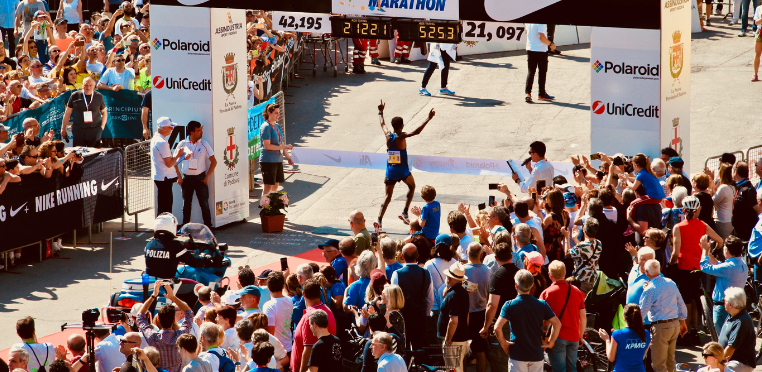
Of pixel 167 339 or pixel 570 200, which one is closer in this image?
pixel 167 339

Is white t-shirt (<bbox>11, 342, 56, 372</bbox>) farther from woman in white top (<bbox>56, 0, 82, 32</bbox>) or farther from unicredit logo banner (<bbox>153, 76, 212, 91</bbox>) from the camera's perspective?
woman in white top (<bbox>56, 0, 82, 32</bbox>)

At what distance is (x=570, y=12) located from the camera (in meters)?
12.4

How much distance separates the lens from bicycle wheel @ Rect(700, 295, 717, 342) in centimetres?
1002

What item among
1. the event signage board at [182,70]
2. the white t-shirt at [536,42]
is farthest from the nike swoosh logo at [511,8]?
the white t-shirt at [536,42]

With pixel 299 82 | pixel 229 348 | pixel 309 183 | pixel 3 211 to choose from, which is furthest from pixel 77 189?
pixel 299 82

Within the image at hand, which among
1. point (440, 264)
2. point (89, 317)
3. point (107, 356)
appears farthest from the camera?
point (440, 264)

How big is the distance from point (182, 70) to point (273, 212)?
256 centimetres

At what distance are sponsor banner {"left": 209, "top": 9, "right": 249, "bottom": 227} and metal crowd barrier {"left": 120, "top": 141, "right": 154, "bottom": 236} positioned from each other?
1.16 metres

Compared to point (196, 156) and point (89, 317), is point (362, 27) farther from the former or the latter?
point (89, 317)

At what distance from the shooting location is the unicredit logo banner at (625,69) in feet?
40.7

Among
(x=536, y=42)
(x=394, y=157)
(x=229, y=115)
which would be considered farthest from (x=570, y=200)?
(x=536, y=42)

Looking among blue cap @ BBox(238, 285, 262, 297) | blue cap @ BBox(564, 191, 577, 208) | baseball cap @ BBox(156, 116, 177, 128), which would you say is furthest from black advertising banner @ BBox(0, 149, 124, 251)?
blue cap @ BBox(564, 191, 577, 208)

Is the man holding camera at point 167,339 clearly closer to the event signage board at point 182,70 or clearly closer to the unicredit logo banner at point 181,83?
the event signage board at point 182,70

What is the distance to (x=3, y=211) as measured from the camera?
40.3 ft
